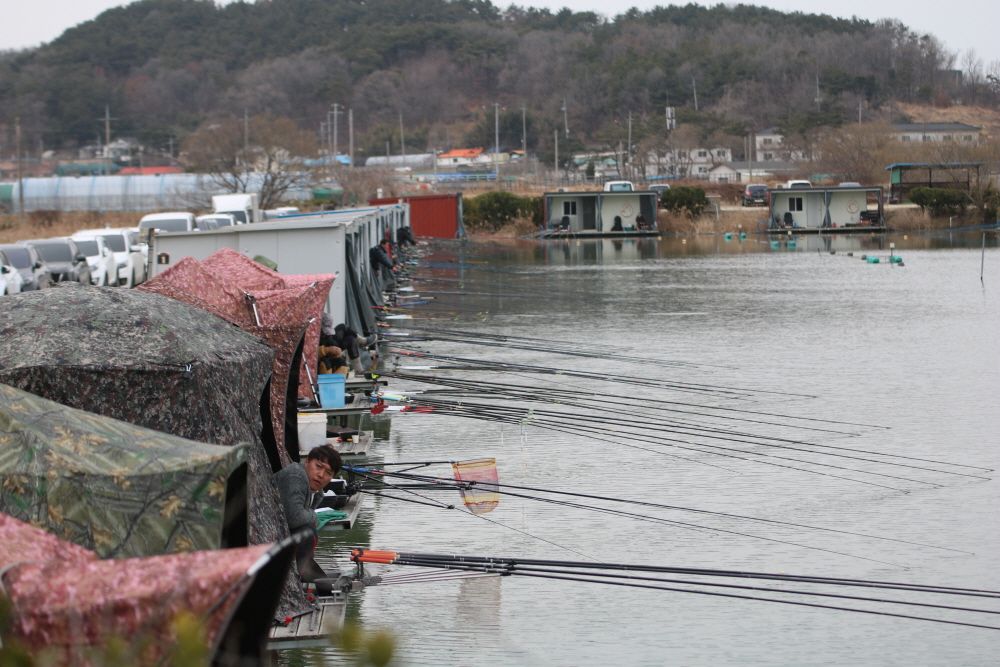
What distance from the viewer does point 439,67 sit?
13700 centimetres

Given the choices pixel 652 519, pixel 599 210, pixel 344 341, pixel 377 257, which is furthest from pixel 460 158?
pixel 652 519

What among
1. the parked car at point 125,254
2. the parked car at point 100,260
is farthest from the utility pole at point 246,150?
the parked car at point 100,260

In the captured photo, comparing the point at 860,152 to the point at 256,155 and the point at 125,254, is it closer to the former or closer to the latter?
the point at 256,155

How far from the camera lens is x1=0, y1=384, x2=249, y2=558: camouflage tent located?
4.41 metres

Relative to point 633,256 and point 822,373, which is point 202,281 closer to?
point 822,373

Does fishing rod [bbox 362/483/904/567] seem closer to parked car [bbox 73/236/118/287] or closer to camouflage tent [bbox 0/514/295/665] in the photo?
camouflage tent [bbox 0/514/295/665]

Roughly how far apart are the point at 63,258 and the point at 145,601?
20.0 meters

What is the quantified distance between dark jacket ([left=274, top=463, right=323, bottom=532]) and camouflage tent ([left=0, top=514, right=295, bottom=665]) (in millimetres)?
3178

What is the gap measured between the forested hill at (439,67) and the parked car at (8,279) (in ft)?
267

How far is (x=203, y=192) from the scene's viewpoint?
5459cm

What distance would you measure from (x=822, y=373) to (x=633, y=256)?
2418cm

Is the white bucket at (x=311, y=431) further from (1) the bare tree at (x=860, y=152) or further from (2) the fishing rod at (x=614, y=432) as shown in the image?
(1) the bare tree at (x=860, y=152)

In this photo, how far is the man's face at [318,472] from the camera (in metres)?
6.98

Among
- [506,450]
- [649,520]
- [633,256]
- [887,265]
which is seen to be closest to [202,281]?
[506,450]
